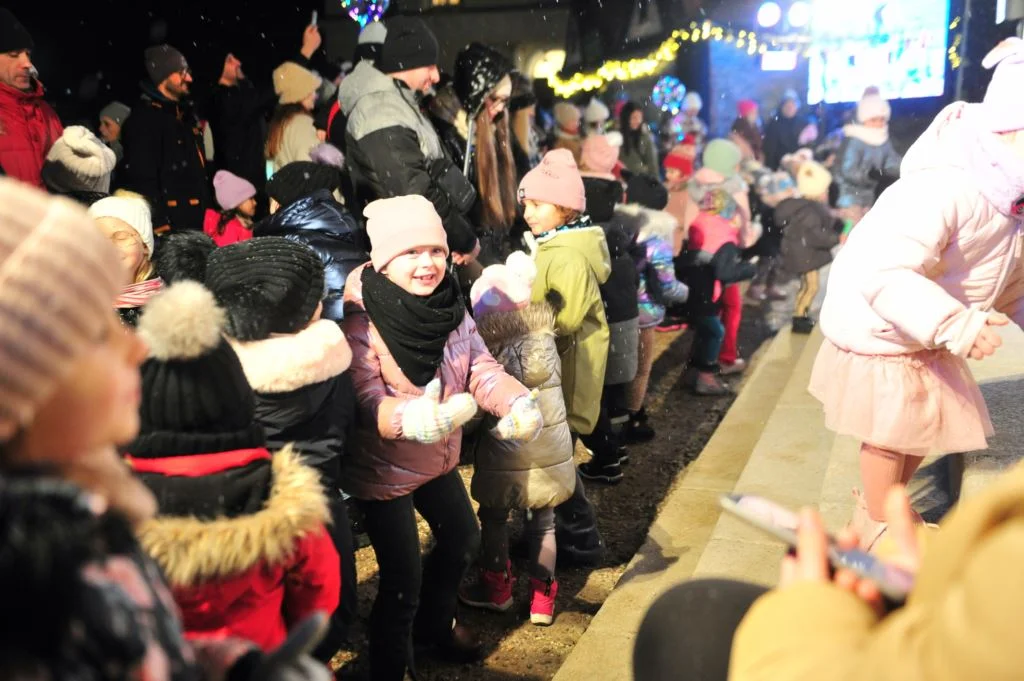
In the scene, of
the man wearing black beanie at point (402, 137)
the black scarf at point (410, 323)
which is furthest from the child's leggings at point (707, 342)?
the black scarf at point (410, 323)

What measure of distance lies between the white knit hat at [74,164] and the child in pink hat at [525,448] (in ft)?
9.39

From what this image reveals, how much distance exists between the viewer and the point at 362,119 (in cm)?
496

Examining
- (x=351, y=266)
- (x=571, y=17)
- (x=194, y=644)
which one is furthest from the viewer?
(x=571, y=17)

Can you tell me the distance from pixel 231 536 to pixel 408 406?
3.72 feet

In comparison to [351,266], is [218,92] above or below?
above

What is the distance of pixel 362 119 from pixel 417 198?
1570 millimetres

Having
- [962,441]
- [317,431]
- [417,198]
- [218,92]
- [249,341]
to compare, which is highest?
[218,92]

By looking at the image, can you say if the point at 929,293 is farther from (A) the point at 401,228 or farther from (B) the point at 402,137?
(B) the point at 402,137

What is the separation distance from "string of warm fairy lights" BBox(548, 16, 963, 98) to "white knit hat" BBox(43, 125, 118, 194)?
13.4m

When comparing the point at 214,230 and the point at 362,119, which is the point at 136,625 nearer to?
the point at 362,119

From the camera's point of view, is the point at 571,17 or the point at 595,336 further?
the point at 571,17

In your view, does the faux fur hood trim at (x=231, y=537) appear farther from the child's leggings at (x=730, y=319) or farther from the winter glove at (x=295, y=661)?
the child's leggings at (x=730, y=319)

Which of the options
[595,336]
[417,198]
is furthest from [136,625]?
[595,336]

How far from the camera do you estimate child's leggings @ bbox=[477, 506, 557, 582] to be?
162 inches
